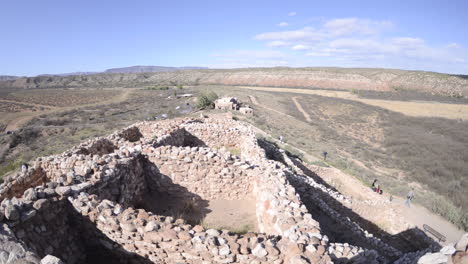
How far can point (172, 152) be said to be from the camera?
22.2 ft

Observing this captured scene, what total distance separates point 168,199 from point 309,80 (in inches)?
3680

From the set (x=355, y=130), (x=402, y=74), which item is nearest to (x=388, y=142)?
(x=355, y=130)

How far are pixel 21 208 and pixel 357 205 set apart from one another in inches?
391

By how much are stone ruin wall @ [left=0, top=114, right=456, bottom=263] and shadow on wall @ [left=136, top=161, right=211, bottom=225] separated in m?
0.12

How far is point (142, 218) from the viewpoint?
3836mm

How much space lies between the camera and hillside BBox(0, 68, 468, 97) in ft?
235

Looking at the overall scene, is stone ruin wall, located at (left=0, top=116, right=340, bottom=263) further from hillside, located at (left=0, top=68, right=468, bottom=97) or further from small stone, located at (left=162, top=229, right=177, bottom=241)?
hillside, located at (left=0, top=68, right=468, bottom=97)

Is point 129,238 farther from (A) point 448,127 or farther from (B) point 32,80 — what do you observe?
(B) point 32,80

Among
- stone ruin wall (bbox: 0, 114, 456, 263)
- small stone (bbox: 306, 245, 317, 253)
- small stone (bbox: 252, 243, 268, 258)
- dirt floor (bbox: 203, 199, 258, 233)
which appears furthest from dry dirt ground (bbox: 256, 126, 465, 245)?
small stone (bbox: 252, 243, 268, 258)

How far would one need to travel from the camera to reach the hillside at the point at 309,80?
235ft

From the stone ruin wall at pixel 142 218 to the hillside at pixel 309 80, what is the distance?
268 ft

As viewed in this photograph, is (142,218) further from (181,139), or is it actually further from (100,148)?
(181,139)

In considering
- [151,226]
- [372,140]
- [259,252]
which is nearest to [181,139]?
[151,226]

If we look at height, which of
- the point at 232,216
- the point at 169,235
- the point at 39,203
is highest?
the point at 39,203
